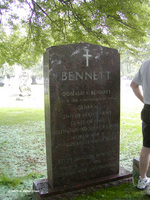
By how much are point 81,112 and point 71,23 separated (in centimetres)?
387

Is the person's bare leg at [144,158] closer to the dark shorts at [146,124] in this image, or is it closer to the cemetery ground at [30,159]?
the dark shorts at [146,124]

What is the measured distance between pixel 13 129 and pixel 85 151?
5.00 meters

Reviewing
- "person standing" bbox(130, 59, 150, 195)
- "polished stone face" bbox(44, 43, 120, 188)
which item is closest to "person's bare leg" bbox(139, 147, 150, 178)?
"person standing" bbox(130, 59, 150, 195)

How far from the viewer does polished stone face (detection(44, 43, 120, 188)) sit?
9.34 feet

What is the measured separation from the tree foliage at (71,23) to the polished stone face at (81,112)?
2.91m

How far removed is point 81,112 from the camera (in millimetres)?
3027

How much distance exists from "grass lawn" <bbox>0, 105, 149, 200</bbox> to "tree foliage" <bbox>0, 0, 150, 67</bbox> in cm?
247

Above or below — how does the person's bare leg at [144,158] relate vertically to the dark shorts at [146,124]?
below

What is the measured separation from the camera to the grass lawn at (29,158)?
300cm

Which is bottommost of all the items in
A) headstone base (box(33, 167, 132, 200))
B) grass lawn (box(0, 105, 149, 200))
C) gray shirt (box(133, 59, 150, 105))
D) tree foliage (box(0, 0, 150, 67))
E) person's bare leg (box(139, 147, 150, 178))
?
grass lawn (box(0, 105, 149, 200))

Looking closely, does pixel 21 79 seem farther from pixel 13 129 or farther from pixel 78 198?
pixel 78 198

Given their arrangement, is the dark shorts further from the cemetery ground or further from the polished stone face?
the cemetery ground

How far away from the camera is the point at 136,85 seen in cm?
303

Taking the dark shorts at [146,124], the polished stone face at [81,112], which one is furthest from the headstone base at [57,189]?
the dark shorts at [146,124]
